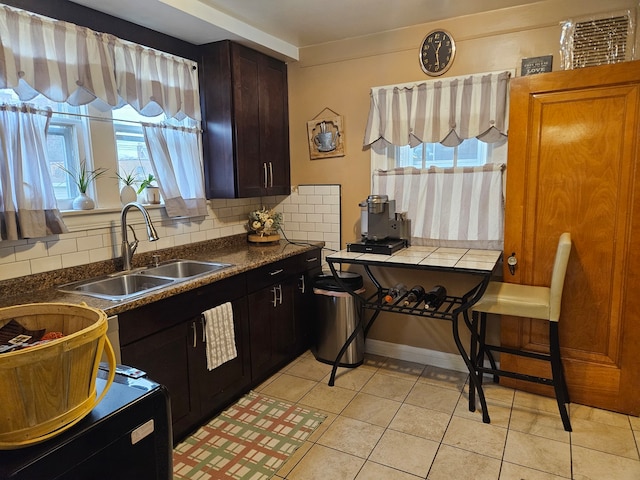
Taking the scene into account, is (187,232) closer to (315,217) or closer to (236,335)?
(236,335)

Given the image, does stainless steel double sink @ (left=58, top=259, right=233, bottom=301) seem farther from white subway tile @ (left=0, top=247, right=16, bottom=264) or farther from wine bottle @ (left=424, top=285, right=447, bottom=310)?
wine bottle @ (left=424, top=285, right=447, bottom=310)

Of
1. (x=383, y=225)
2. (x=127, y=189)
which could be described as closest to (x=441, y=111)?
(x=383, y=225)

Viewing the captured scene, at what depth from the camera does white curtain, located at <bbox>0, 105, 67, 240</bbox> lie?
1.96m

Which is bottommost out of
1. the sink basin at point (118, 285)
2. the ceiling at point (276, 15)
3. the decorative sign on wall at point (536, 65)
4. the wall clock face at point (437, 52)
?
the sink basin at point (118, 285)

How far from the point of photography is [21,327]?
3.43 ft

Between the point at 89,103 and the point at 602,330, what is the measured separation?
3160mm

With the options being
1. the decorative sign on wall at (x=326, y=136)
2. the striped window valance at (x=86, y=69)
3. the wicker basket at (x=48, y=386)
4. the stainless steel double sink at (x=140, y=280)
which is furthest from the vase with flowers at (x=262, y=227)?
the wicker basket at (x=48, y=386)

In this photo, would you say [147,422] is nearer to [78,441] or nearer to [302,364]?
[78,441]

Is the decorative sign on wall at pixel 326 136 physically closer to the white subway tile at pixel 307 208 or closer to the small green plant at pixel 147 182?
the white subway tile at pixel 307 208

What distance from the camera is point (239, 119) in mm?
3004

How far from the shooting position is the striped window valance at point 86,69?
1970 mm

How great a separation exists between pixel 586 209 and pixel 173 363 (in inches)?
95.2

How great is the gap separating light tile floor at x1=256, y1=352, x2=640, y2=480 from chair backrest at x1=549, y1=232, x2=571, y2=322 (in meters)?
0.63

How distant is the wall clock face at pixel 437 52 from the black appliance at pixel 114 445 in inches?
105
